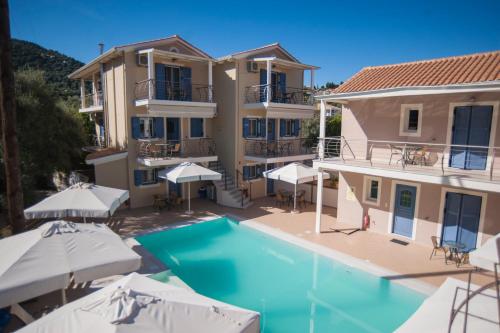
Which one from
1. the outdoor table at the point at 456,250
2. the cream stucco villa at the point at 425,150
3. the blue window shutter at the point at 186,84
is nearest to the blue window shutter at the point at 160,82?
the blue window shutter at the point at 186,84

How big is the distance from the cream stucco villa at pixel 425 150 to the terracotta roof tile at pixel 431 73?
0.04m

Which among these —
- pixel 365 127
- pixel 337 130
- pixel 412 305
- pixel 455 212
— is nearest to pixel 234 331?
pixel 412 305

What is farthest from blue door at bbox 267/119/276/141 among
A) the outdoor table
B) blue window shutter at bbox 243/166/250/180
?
the outdoor table

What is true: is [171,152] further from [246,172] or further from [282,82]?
[282,82]

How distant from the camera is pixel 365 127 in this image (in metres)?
16.3

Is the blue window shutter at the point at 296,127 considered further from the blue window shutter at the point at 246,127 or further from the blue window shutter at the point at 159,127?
the blue window shutter at the point at 159,127

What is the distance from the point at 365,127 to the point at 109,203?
13.1 m

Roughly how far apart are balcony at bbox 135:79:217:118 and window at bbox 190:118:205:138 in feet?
4.76

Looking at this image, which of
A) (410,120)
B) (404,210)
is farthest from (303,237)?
(410,120)

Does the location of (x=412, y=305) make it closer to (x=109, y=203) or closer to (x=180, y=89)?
(x=109, y=203)

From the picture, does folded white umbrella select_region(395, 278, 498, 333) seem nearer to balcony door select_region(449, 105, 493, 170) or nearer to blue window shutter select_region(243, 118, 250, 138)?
balcony door select_region(449, 105, 493, 170)

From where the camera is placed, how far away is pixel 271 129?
79.2 feet

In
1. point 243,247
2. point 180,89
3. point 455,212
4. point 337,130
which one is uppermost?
point 180,89

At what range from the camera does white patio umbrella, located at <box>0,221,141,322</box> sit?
20.5ft
